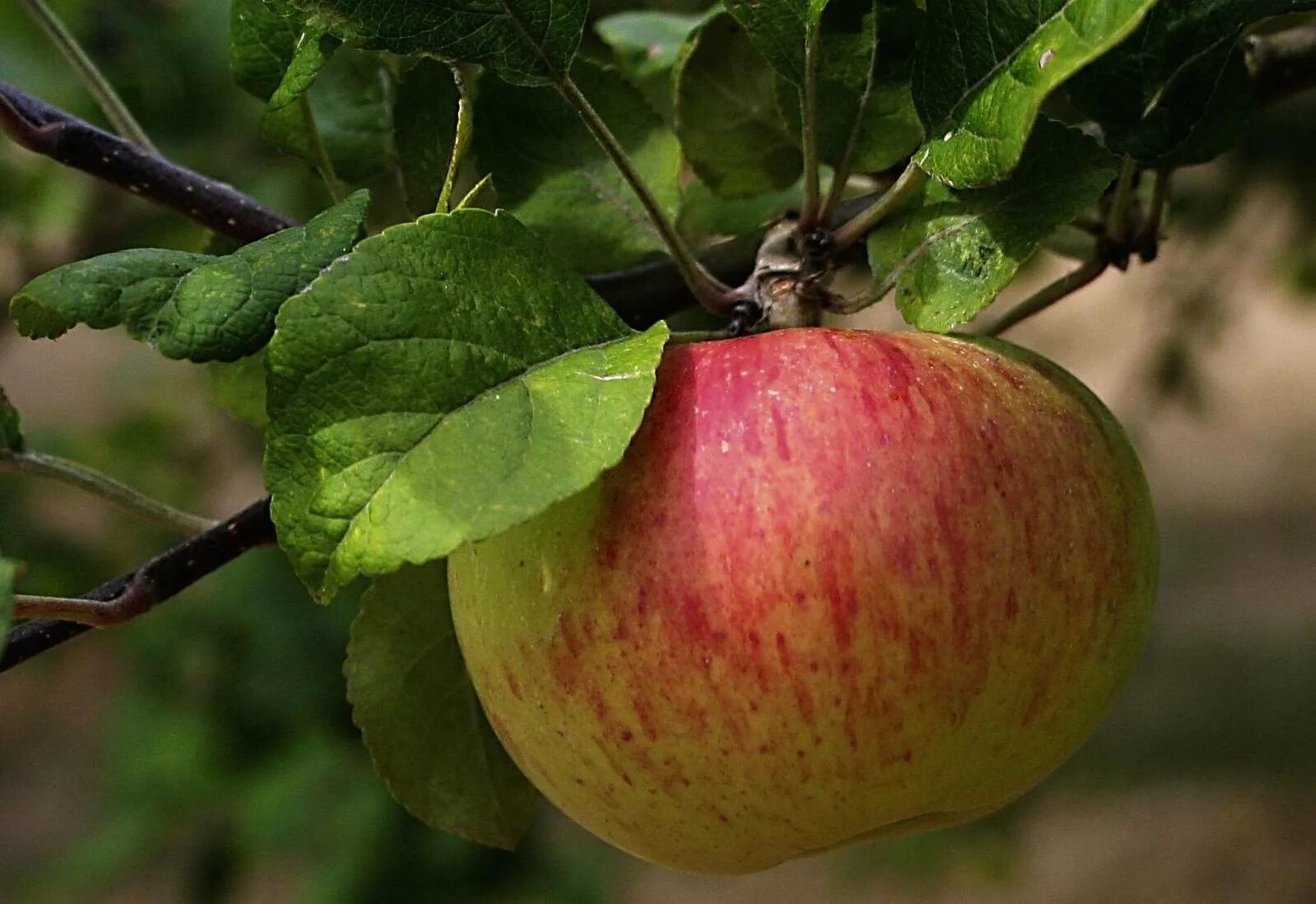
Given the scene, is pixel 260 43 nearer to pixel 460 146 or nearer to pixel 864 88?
pixel 460 146

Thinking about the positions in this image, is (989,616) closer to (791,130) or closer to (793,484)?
(793,484)

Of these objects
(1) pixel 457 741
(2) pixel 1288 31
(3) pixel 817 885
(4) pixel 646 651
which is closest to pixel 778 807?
(4) pixel 646 651

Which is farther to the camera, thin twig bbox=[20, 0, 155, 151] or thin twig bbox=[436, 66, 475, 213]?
thin twig bbox=[20, 0, 155, 151]

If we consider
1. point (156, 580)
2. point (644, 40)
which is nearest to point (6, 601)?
point (156, 580)

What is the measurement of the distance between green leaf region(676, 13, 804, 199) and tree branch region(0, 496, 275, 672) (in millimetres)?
352

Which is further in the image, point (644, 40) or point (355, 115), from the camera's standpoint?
point (644, 40)

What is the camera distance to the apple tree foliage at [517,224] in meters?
0.53

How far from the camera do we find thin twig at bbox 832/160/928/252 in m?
0.66

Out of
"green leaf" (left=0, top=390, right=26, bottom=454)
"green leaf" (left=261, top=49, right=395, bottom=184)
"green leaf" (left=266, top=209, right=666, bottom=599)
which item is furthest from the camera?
"green leaf" (left=261, top=49, right=395, bottom=184)

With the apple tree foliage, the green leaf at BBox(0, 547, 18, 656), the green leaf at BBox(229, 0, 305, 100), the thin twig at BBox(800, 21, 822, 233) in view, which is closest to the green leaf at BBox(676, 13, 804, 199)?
the apple tree foliage

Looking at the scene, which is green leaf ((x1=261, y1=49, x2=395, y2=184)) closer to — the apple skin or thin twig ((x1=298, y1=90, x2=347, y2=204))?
thin twig ((x1=298, y1=90, x2=347, y2=204))

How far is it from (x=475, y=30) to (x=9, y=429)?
342 millimetres

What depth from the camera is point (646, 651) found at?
1.90 ft

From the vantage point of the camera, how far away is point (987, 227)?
649mm
